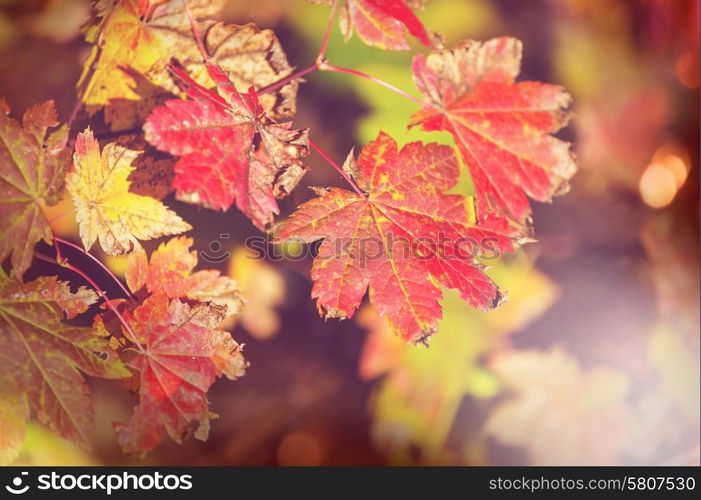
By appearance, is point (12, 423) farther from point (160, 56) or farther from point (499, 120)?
point (499, 120)

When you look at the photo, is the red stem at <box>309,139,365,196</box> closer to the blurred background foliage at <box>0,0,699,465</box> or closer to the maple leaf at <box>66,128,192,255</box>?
the blurred background foliage at <box>0,0,699,465</box>

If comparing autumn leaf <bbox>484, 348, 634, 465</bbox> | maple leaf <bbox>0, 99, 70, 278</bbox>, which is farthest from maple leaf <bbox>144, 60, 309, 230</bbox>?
autumn leaf <bbox>484, 348, 634, 465</bbox>

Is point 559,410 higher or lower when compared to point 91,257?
lower

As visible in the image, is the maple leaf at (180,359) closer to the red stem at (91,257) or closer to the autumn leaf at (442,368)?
the red stem at (91,257)

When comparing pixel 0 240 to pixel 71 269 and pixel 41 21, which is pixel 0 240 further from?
pixel 41 21

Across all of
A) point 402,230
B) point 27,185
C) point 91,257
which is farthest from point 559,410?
point 27,185

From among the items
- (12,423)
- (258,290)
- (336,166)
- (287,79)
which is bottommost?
(12,423)

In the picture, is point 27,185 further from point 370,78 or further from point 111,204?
point 370,78

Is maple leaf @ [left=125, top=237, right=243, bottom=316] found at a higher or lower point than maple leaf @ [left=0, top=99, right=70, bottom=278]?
lower
